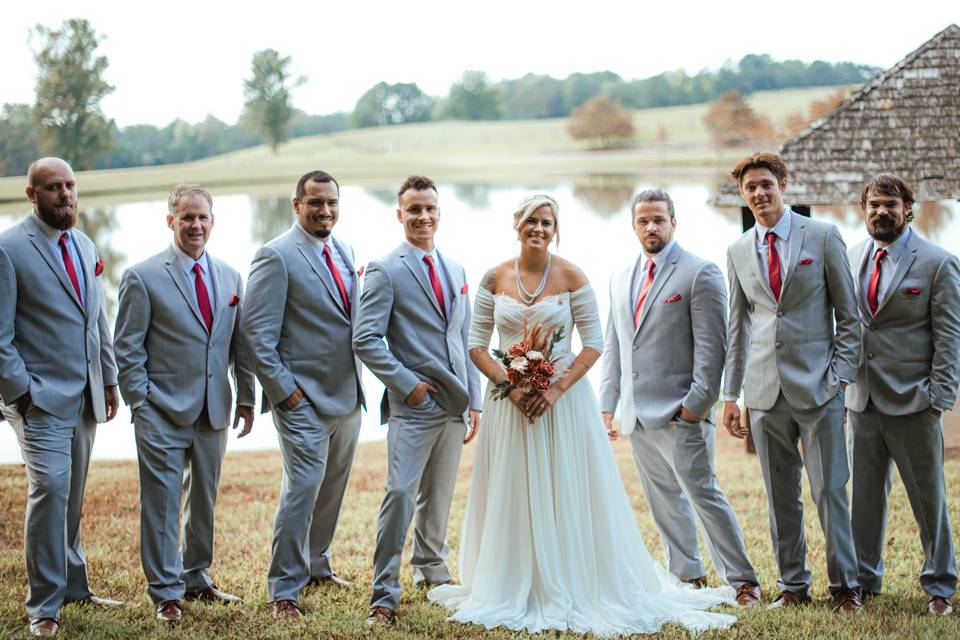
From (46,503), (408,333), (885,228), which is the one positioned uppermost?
(885,228)

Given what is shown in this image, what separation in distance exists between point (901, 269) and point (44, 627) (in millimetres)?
4410

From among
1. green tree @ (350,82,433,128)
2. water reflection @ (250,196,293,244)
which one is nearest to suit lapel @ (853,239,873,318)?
water reflection @ (250,196,293,244)

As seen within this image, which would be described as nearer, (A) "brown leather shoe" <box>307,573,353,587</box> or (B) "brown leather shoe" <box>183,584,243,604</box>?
(B) "brown leather shoe" <box>183,584,243,604</box>

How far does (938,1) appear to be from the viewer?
23.2m

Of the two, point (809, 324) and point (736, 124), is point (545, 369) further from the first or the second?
point (736, 124)

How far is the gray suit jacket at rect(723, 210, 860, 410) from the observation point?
4.96 meters

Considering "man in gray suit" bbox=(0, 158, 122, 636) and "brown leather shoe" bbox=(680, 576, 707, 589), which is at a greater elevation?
"man in gray suit" bbox=(0, 158, 122, 636)

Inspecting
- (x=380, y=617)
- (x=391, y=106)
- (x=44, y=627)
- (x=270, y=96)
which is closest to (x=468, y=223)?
(x=391, y=106)

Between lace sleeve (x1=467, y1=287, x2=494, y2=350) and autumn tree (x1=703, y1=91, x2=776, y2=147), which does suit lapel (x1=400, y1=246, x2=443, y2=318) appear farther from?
autumn tree (x1=703, y1=91, x2=776, y2=147)

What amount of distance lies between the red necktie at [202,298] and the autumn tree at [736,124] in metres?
24.5

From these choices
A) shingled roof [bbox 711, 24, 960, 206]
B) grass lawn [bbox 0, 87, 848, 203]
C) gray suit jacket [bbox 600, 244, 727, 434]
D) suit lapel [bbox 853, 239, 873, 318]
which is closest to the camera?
suit lapel [bbox 853, 239, 873, 318]

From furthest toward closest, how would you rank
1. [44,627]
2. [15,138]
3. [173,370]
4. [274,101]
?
[274,101]
[15,138]
[173,370]
[44,627]

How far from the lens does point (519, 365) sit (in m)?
4.98

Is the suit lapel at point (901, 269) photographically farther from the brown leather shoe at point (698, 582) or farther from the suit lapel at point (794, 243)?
the brown leather shoe at point (698, 582)
